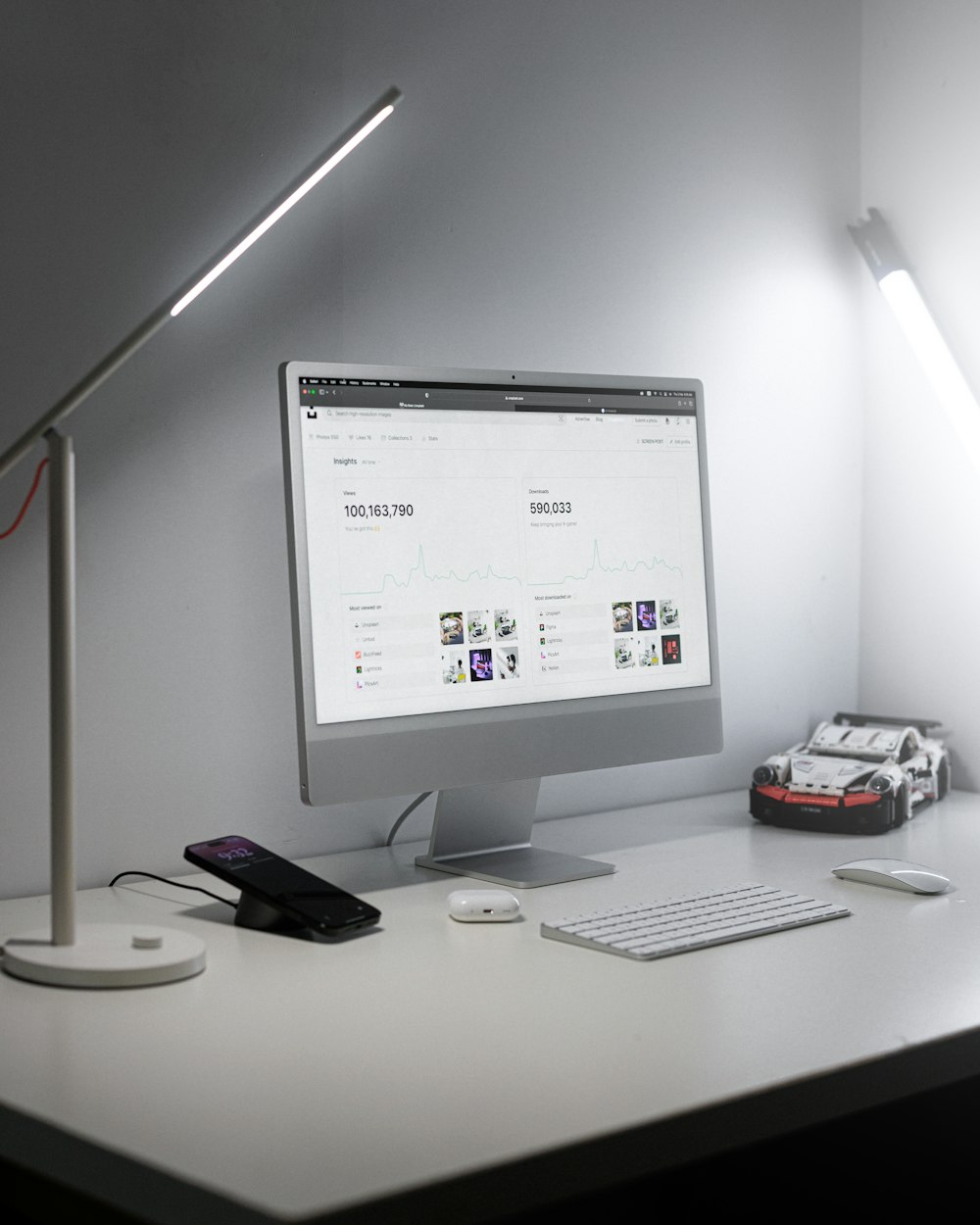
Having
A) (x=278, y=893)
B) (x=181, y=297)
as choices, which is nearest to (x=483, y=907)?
(x=278, y=893)

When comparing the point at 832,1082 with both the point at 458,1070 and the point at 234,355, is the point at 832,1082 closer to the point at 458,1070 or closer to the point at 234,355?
the point at 458,1070

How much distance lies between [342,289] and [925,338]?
82 cm

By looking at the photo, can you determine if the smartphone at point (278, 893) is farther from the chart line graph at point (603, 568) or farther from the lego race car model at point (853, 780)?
the lego race car model at point (853, 780)

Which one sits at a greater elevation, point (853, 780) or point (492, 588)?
point (492, 588)

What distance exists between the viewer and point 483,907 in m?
1.15

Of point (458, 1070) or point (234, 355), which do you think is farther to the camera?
point (234, 355)

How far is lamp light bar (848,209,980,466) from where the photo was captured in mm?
1786

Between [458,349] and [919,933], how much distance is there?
0.82 metres

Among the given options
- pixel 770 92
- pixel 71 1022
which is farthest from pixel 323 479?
pixel 770 92

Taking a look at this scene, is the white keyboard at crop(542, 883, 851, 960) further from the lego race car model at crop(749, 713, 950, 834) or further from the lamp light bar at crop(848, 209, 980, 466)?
the lamp light bar at crop(848, 209, 980, 466)

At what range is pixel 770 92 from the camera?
6.07 ft

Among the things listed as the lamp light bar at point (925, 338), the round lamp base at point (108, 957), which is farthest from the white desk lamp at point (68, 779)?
the lamp light bar at point (925, 338)

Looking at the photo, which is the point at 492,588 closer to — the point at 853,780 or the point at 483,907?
the point at 483,907

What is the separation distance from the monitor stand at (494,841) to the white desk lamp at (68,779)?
1.25 ft
